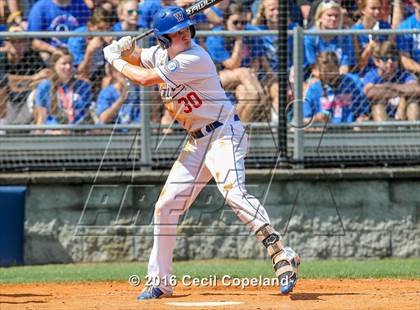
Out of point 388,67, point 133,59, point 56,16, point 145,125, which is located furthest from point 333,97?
point 133,59

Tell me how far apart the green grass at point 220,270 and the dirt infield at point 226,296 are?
1.64 ft

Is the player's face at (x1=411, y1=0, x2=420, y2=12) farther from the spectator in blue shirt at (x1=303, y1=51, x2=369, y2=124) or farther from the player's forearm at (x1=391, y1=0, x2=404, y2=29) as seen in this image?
the spectator in blue shirt at (x1=303, y1=51, x2=369, y2=124)

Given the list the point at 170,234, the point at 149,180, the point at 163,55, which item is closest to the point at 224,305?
the point at 170,234

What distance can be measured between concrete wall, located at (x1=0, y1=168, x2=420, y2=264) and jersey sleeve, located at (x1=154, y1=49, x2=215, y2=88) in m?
3.82

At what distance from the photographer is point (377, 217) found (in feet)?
39.3

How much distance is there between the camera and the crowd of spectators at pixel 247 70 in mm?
11727

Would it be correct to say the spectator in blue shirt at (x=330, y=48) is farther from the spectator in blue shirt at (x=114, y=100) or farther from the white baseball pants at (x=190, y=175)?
the white baseball pants at (x=190, y=175)

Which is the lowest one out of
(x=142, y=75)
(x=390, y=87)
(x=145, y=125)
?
(x=145, y=125)

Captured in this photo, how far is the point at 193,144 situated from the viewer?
8.38 metres

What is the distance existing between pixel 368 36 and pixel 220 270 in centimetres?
344

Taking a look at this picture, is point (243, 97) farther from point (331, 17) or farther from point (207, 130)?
point (207, 130)

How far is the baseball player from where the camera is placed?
7988 mm

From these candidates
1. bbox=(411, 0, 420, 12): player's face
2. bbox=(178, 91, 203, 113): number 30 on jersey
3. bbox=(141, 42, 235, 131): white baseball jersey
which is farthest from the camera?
bbox=(411, 0, 420, 12): player's face

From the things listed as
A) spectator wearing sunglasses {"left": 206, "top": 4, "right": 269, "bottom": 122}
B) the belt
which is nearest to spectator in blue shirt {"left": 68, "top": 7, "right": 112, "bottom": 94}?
spectator wearing sunglasses {"left": 206, "top": 4, "right": 269, "bottom": 122}
